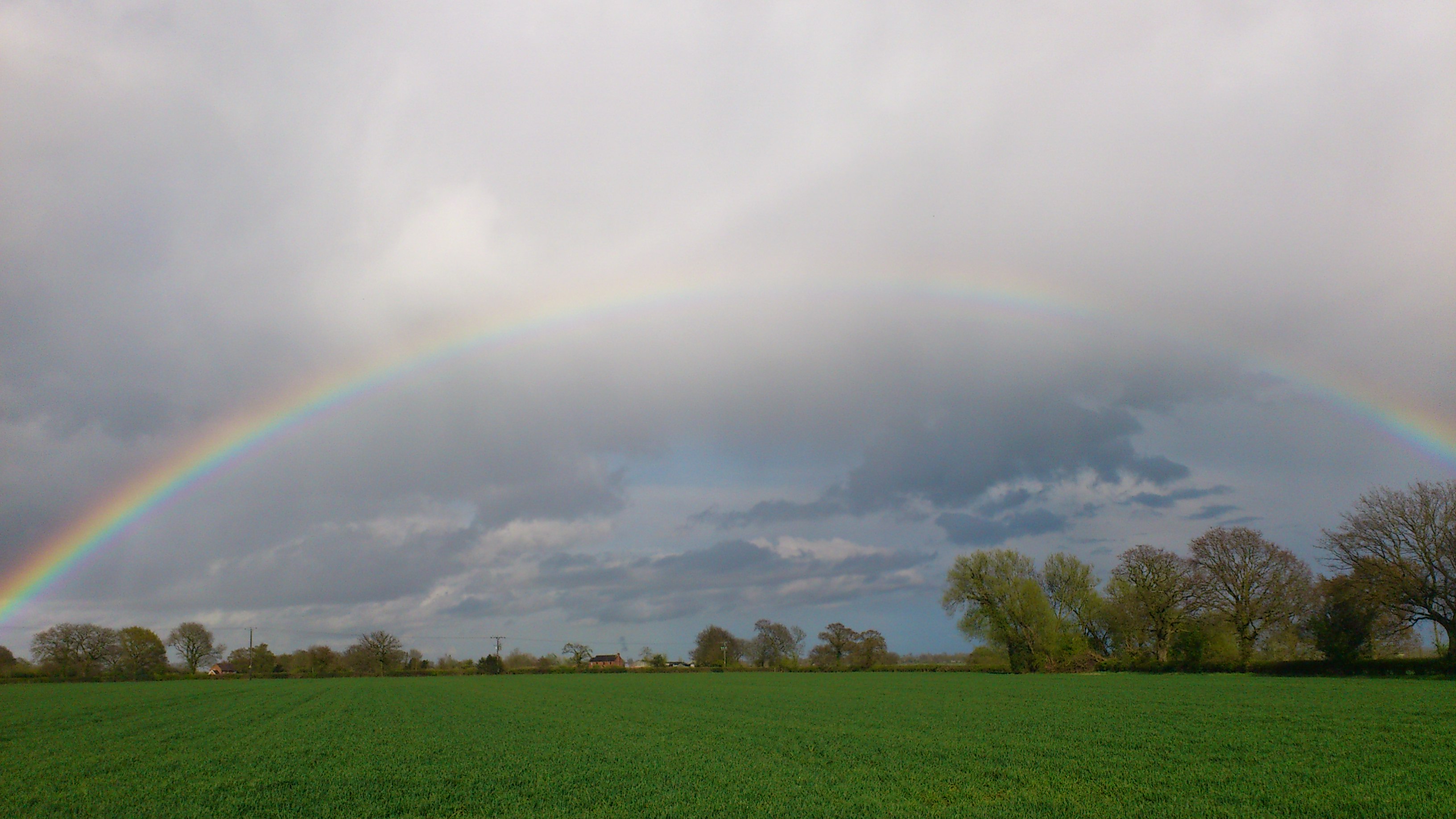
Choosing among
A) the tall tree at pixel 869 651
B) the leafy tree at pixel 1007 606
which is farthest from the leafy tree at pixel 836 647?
the leafy tree at pixel 1007 606

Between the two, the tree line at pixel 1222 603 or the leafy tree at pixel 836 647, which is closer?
the tree line at pixel 1222 603

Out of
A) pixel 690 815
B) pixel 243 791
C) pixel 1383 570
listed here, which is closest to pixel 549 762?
pixel 243 791

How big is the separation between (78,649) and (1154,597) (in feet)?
485

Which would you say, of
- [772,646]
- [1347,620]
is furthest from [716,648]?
[1347,620]

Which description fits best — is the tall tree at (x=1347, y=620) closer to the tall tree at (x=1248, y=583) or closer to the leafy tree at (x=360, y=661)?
the tall tree at (x=1248, y=583)

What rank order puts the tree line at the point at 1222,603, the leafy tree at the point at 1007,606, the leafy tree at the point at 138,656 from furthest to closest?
the leafy tree at the point at 138,656, the leafy tree at the point at 1007,606, the tree line at the point at 1222,603

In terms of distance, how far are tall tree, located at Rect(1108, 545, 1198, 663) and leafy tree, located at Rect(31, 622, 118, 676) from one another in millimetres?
140636

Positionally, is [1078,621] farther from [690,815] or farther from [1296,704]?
[690,815]

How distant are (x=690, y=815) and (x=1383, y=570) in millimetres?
66129

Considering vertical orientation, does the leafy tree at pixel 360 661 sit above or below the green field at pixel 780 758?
below

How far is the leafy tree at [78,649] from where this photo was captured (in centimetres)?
11162

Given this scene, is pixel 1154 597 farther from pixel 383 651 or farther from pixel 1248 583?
pixel 383 651

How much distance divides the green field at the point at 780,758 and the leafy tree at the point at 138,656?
9480 centimetres

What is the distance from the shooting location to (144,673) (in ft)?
382
